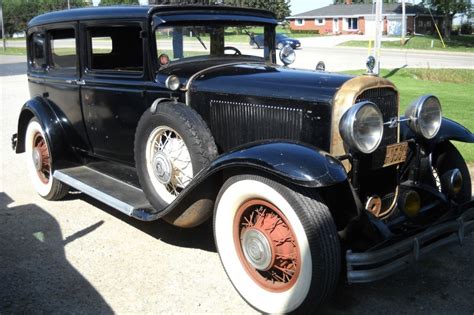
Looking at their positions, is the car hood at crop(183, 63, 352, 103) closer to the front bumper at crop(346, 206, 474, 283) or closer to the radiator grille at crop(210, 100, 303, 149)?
the radiator grille at crop(210, 100, 303, 149)

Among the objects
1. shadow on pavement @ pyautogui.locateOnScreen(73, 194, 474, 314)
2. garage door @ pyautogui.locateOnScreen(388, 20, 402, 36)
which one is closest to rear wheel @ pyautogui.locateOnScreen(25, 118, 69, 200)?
shadow on pavement @ pyautogui.locateOnScreen(73, 194, 474, 314)

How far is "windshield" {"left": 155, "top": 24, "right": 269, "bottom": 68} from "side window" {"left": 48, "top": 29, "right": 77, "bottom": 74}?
1150 mm

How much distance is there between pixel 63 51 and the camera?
→ 4.98 m

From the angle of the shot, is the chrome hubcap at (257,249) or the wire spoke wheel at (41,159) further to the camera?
the wire spoke wheel at (41,159)

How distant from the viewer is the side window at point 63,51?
4738mm

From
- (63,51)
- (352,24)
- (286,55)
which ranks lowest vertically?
(286,55)

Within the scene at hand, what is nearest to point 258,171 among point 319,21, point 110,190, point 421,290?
point 421,290

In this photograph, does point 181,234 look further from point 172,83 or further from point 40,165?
point 40,165

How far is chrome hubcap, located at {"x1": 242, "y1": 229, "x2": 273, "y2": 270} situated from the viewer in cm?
296

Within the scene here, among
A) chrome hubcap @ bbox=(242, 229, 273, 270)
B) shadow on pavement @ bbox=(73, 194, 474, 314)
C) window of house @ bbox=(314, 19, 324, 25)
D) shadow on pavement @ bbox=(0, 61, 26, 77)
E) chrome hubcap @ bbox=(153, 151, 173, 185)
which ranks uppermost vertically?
window of house @ bbox=(314, 19, 324, 25)

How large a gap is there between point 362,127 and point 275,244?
88 cm

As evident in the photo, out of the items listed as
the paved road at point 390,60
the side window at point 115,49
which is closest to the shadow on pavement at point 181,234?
the side window at point 115,49

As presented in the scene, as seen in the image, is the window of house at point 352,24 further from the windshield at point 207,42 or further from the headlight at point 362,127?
the headlight at point 362,127

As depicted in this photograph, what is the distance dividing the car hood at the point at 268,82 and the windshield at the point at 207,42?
1.10 ft
